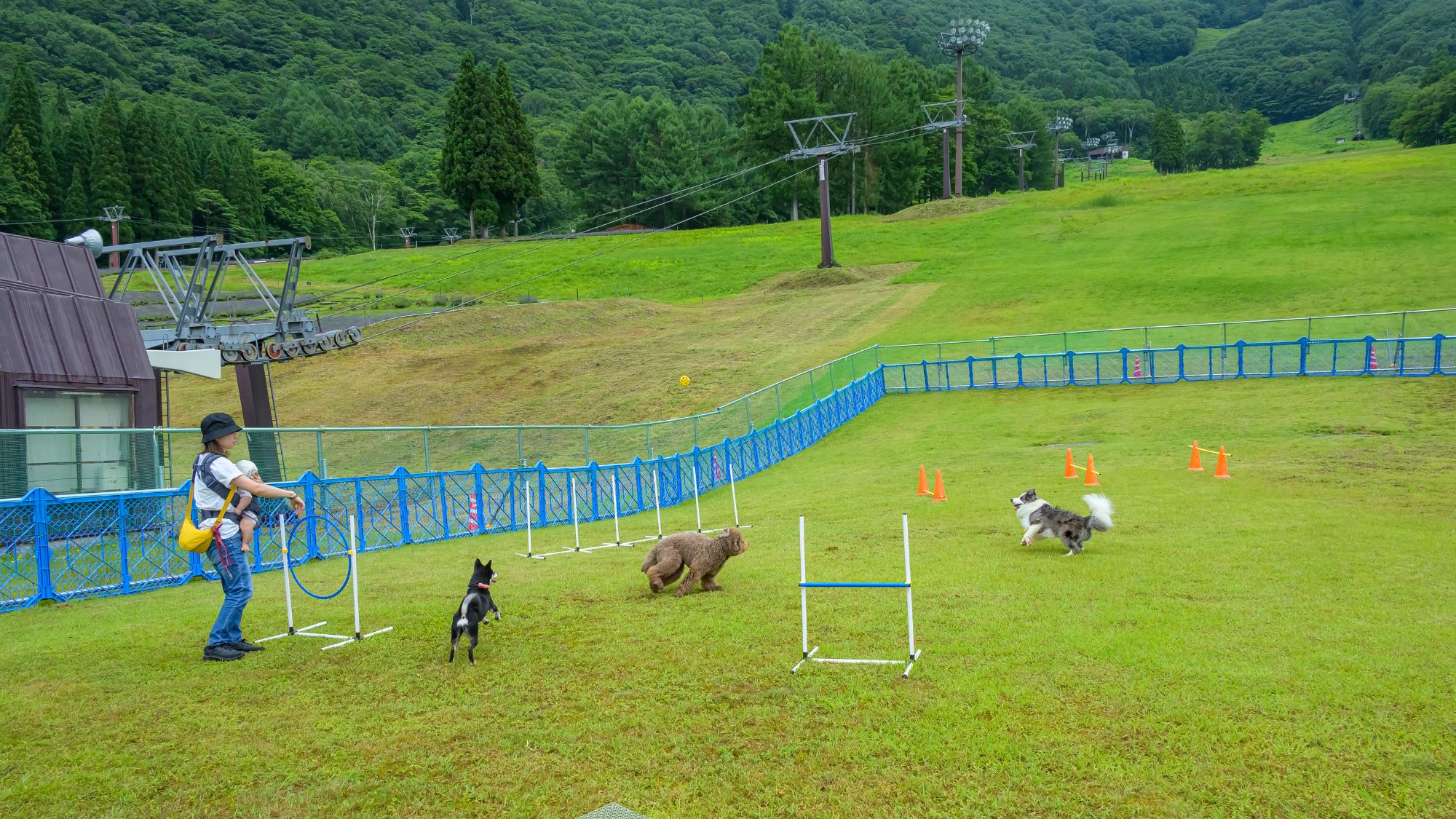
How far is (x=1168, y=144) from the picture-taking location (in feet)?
518

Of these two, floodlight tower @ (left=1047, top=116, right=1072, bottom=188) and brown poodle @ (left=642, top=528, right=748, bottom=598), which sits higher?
floodlight tower @ (left=1047, top=116, right=1072, bottom=188)

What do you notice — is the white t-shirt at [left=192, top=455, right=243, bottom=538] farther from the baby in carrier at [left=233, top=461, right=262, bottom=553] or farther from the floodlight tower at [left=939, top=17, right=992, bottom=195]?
the floodlight tower at [left=939, top=17, right=992, bottom=195]

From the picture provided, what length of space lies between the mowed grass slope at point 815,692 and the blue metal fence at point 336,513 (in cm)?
109

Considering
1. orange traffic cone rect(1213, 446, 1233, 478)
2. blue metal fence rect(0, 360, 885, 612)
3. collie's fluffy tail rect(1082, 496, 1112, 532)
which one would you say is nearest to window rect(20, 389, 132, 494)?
blue metal fence rect(0, 360, 885, 612)

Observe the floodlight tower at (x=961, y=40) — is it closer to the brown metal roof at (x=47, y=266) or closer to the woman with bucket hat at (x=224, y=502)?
the brown metal roof at (x=47, y=266)

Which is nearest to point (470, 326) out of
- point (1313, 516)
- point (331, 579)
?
point (331, 579)

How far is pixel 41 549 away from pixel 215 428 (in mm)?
6200

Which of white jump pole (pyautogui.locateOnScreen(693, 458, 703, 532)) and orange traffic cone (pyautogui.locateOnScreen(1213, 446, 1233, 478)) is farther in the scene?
orange traffic cone (pyautogui.locateOnScreen(1213, 446, 1233, 478))

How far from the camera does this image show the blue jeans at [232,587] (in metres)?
8.64

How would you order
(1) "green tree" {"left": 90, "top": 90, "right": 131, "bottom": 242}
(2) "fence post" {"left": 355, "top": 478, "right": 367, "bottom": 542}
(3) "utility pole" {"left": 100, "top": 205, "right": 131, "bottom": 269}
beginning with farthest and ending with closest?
(1) "green tree" {"left": 90, "top": 90, "right": 131, "bottom": 242} → (3) "utility pole" {"left": 100, "top": 205, "right": 131, "bottom": 269} → (2) "fence post" {"left": 355, "top": 478, "right": 367, "bottom": 542}

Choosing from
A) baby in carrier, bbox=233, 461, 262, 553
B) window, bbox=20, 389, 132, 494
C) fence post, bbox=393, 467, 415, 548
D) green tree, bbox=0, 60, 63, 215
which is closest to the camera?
baby in carrier, bbox=233, 461, 262, 553

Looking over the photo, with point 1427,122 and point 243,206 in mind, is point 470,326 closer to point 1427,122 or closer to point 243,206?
point 243,206

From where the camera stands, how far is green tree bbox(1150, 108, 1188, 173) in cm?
15700

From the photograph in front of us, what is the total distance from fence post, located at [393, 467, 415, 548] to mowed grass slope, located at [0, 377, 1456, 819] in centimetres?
439
